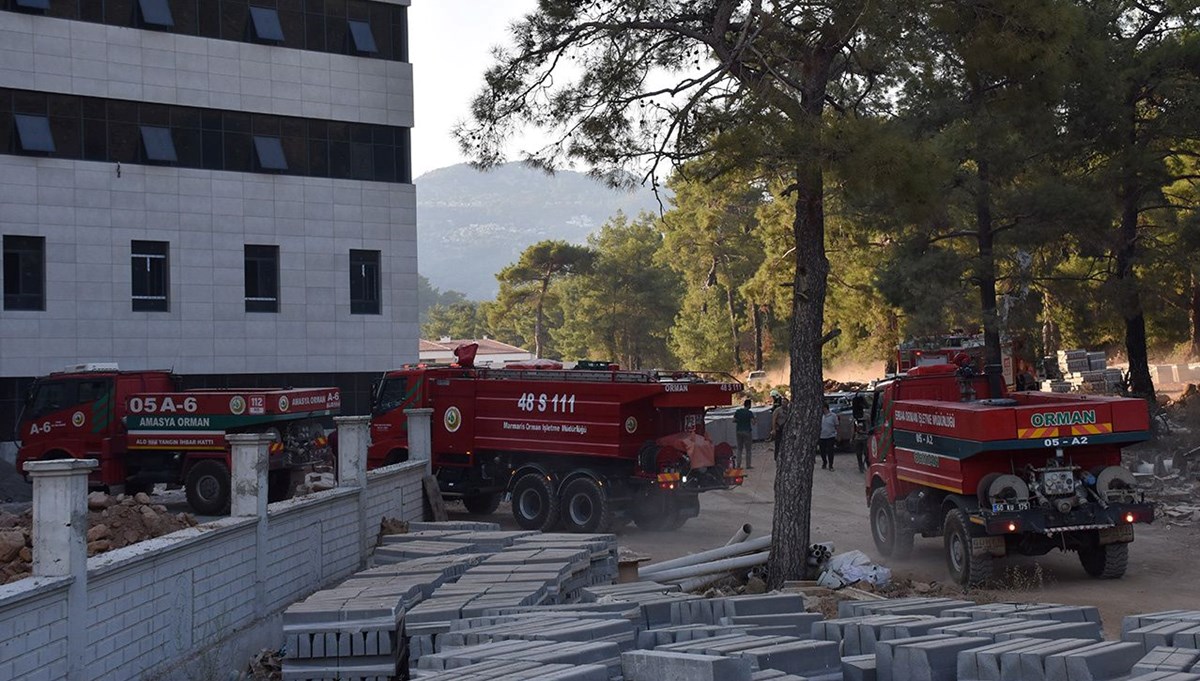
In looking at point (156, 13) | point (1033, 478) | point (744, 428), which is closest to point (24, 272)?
point (156, 13)

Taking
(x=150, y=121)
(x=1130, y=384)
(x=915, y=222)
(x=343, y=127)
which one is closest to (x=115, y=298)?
(x=150, y=121)

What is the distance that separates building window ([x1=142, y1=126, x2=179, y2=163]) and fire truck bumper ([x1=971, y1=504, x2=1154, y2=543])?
81.5 feet

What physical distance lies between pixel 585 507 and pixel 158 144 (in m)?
18.7

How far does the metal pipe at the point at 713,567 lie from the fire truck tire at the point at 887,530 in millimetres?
2921

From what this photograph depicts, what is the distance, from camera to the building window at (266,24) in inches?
1328

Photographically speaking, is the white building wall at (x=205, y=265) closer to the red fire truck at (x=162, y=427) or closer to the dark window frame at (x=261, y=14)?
the dark window frame at (x=261, y=14)

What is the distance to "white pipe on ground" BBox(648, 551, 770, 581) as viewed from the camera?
14945mm

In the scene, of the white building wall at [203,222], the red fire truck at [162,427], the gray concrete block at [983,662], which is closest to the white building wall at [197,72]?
the white building wall at [203,222]

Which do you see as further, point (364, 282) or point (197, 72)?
point (364, 282)

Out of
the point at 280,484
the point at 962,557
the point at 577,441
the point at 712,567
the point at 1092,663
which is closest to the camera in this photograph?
the point at 1092,663

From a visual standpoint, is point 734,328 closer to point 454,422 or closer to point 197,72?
point 197,72

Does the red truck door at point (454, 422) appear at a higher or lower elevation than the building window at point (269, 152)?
lower

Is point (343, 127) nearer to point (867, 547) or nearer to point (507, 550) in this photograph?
point (867, 547)

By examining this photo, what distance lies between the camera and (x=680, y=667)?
7191 mm
